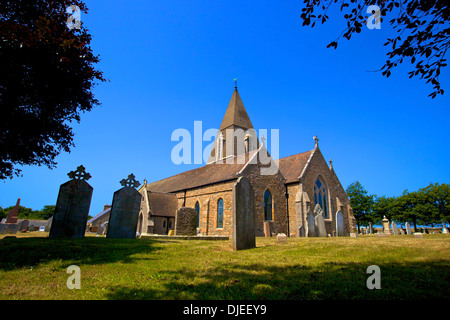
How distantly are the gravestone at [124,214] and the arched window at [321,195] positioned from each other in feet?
60.3

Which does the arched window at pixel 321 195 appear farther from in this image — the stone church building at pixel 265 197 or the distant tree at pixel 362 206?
the distant tree at pixel 362 206

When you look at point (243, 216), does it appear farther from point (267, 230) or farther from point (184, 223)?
point (267, 230)

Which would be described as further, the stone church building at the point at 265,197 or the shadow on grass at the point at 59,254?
the stone church building at the point at 265,197

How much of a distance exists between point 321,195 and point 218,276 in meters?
23.4

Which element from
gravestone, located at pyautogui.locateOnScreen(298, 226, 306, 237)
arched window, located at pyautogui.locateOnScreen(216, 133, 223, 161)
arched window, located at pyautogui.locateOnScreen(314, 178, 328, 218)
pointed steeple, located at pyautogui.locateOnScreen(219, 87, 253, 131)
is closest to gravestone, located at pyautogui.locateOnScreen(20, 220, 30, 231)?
arched window, located at pyautogui.locateOnScreen(216, 133, 223, 161)

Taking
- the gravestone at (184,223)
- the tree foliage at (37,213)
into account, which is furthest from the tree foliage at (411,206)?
the tree foliage at (37,213)

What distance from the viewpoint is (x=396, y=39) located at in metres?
5.33

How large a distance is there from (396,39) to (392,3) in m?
0.77

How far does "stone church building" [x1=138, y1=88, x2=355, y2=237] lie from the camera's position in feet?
73.8

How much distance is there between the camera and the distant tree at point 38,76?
30.7 ft

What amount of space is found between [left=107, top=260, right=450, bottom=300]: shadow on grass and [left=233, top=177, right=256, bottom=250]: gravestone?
3759mm

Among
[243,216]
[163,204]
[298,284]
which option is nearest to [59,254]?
[243,216]
